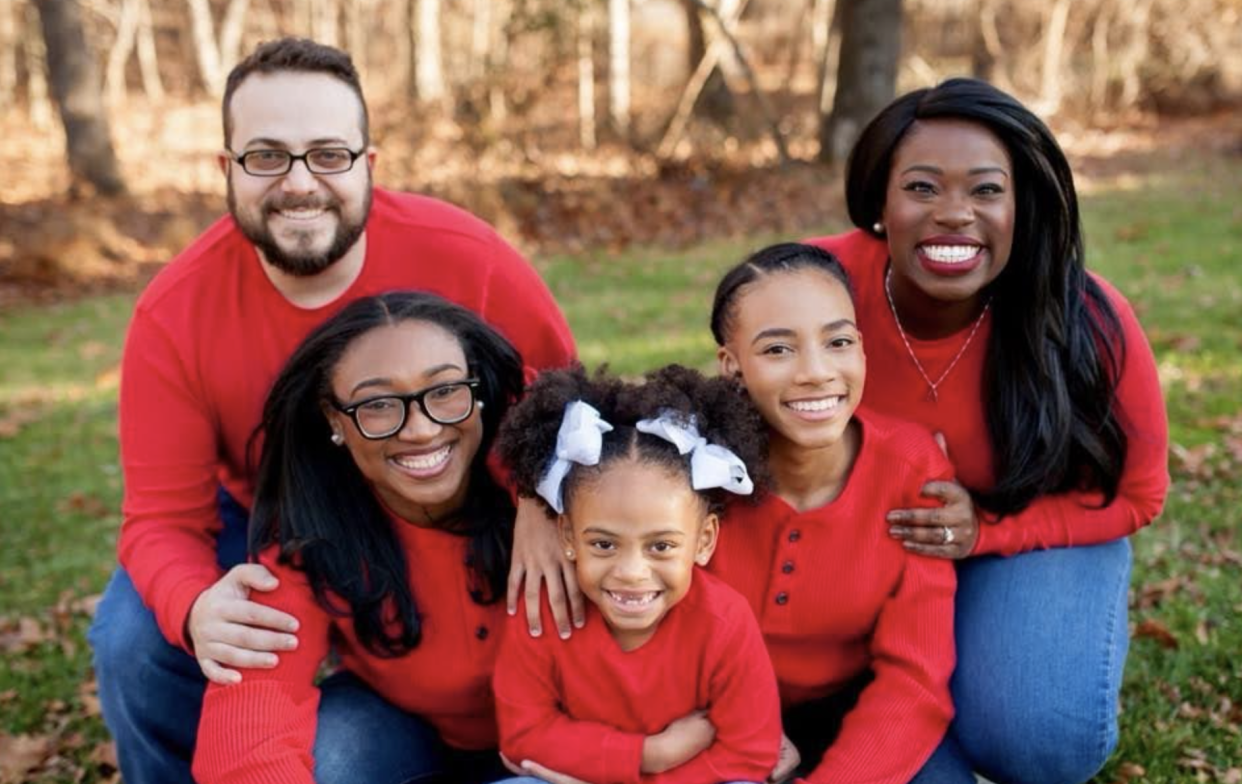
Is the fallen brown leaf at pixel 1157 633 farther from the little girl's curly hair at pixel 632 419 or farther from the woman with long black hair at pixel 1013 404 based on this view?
the little girl's curly hair at pixel 632 419

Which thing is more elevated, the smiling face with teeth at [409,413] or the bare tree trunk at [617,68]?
the bare tree trunk at [617,68]

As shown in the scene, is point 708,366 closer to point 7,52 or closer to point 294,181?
point 294,181

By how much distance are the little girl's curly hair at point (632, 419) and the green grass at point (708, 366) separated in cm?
162

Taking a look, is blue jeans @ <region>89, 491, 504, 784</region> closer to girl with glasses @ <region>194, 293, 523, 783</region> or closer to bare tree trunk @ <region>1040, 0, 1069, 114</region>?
girl with glasses @ <region>194, 293, 523, 783</region>

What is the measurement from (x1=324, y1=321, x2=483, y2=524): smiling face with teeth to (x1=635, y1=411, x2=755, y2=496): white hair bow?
504 millimetres

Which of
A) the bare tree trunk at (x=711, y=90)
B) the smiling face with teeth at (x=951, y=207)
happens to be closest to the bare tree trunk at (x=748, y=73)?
the bare tree trunk at (x=711, y=90)

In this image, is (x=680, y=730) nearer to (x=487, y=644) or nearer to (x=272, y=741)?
(x=487, y=644)

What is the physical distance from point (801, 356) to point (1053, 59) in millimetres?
19745

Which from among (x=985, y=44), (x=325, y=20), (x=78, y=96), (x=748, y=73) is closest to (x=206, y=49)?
(x=325, y=20)

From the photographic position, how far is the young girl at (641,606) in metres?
2.51

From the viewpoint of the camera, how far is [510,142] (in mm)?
14531

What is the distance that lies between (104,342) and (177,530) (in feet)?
25.7

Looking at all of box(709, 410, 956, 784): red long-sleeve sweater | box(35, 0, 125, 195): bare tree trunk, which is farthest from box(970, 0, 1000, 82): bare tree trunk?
box(709, 410, 956, 784): red long-sleeve sweater

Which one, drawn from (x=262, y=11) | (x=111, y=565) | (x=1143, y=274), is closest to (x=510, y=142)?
(x=1143, y=274)
